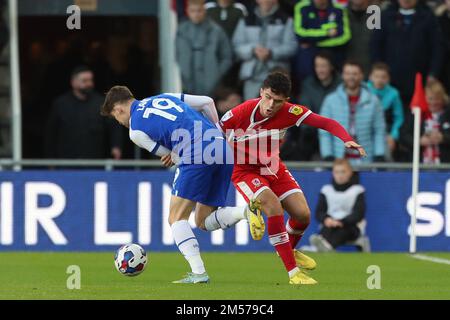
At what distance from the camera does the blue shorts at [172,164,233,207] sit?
Result: 465 inches

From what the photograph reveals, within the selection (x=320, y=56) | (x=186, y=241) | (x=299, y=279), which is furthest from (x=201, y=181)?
(x=320, y=56)

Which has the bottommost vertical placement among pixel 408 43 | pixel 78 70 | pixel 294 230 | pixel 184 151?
pixel 294 230

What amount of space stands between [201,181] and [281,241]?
2.93 ft

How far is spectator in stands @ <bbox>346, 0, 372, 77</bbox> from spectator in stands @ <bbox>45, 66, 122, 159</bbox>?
133 inches

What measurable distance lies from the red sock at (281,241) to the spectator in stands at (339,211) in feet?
17.3

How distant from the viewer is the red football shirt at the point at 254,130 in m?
12.3

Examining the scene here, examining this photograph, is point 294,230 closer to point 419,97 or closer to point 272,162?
point 272,162

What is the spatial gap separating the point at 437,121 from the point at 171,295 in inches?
307

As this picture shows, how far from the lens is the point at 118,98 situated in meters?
11.9

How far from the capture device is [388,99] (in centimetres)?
1756

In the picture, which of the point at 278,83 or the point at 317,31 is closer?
the point at 278,83

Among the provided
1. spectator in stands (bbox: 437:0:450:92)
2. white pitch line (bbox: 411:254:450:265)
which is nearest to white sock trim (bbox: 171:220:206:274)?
white pitch line (bbox: 411:254:450:265)

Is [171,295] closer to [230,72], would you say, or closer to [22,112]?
[230,72]

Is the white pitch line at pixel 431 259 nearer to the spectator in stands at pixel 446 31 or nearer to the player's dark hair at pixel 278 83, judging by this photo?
the spectator in stands at pixel 446 31
